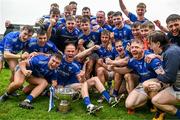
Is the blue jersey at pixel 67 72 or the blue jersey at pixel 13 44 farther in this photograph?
the blue jersey at pixel 13 44

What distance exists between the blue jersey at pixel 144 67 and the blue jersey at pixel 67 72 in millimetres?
1365

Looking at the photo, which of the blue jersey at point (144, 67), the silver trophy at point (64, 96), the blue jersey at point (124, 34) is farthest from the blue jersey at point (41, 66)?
the blue jersey at point (124, 34)

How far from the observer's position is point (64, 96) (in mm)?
7480

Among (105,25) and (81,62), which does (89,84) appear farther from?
(105,25)

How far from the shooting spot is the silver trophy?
7.47m

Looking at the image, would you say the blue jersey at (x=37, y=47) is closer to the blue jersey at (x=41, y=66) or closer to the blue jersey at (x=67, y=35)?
the blue jersey at (x=41, y=66)

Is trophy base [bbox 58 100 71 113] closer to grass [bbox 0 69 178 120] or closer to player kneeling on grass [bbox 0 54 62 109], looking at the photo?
grass [bbox 0 69 178 120]

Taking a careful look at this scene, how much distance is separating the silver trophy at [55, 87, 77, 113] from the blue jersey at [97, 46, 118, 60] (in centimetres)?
182

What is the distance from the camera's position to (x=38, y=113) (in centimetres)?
745

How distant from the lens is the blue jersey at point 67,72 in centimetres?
814

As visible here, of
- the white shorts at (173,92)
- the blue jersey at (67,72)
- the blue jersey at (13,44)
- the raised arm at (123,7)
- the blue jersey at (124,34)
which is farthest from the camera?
the raised arm at (123,7)

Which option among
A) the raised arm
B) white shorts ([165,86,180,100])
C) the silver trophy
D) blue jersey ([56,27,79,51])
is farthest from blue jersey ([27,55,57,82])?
the raised arm

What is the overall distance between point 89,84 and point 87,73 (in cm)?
101

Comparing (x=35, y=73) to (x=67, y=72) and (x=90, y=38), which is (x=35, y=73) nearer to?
(x=67, y=72)
